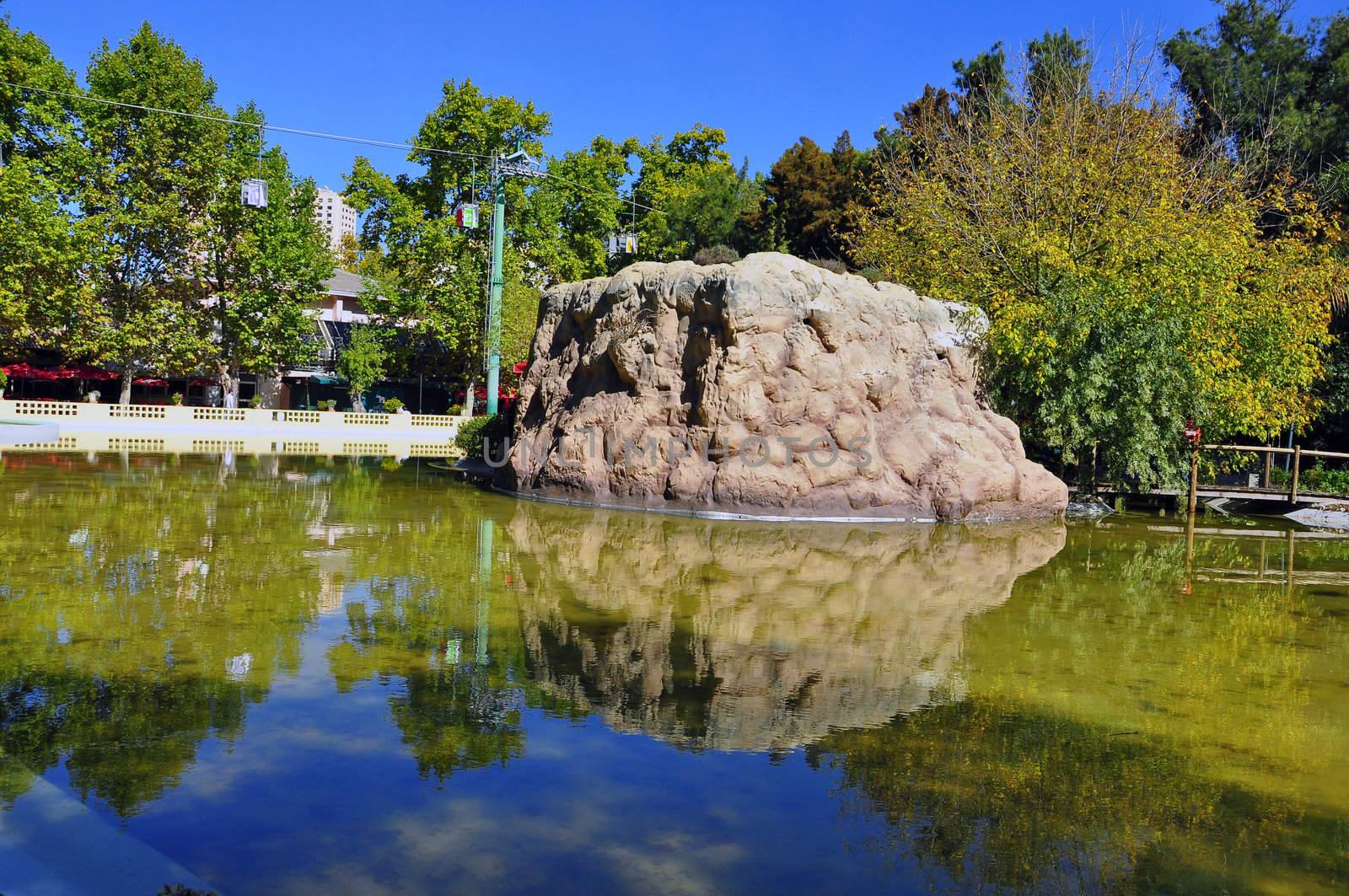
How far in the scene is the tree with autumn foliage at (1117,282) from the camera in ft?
67.1

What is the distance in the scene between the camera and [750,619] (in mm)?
9453

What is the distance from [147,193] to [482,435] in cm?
2183

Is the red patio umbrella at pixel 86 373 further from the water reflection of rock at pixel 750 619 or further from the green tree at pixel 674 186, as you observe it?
the water reflection of rock at pixel 750 619

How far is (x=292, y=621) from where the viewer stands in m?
8.54

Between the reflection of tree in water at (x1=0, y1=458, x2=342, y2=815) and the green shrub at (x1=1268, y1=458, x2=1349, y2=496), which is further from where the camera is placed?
the green shrub at (x1=1268, y1=458, x2=1349, y2=496)

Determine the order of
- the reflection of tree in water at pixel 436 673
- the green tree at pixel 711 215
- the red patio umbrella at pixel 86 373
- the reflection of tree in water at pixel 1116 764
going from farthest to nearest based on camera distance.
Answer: the red patio umbrella at pixel 86 373 → the green tree at pixel 711 215 → the reflection of tree in water at pixel 436 673 → the reflection of tree in water at pixel 1116 764

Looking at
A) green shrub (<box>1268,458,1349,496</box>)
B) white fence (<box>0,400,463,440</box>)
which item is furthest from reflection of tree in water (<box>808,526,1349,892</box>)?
white fence (<box>0,400,463,440</box>)

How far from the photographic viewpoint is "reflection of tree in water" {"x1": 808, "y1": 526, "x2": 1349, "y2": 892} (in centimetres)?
478

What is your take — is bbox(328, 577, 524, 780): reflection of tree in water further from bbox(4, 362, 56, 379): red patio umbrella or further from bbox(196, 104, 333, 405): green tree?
bbox(4, 362, 56, 379): red patio umbrella

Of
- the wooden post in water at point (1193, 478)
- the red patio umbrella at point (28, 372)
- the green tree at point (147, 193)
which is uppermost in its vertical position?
the green tree at point (147, 193)

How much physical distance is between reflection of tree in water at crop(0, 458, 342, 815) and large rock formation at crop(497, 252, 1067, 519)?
5801 mm

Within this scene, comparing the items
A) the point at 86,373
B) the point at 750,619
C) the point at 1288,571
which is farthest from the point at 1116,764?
the point at 86,373

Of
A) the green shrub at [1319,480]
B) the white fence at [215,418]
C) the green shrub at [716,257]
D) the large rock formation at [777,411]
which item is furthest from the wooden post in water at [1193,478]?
the white fence at [215,418]

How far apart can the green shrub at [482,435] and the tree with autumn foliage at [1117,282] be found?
1010 centimetres
